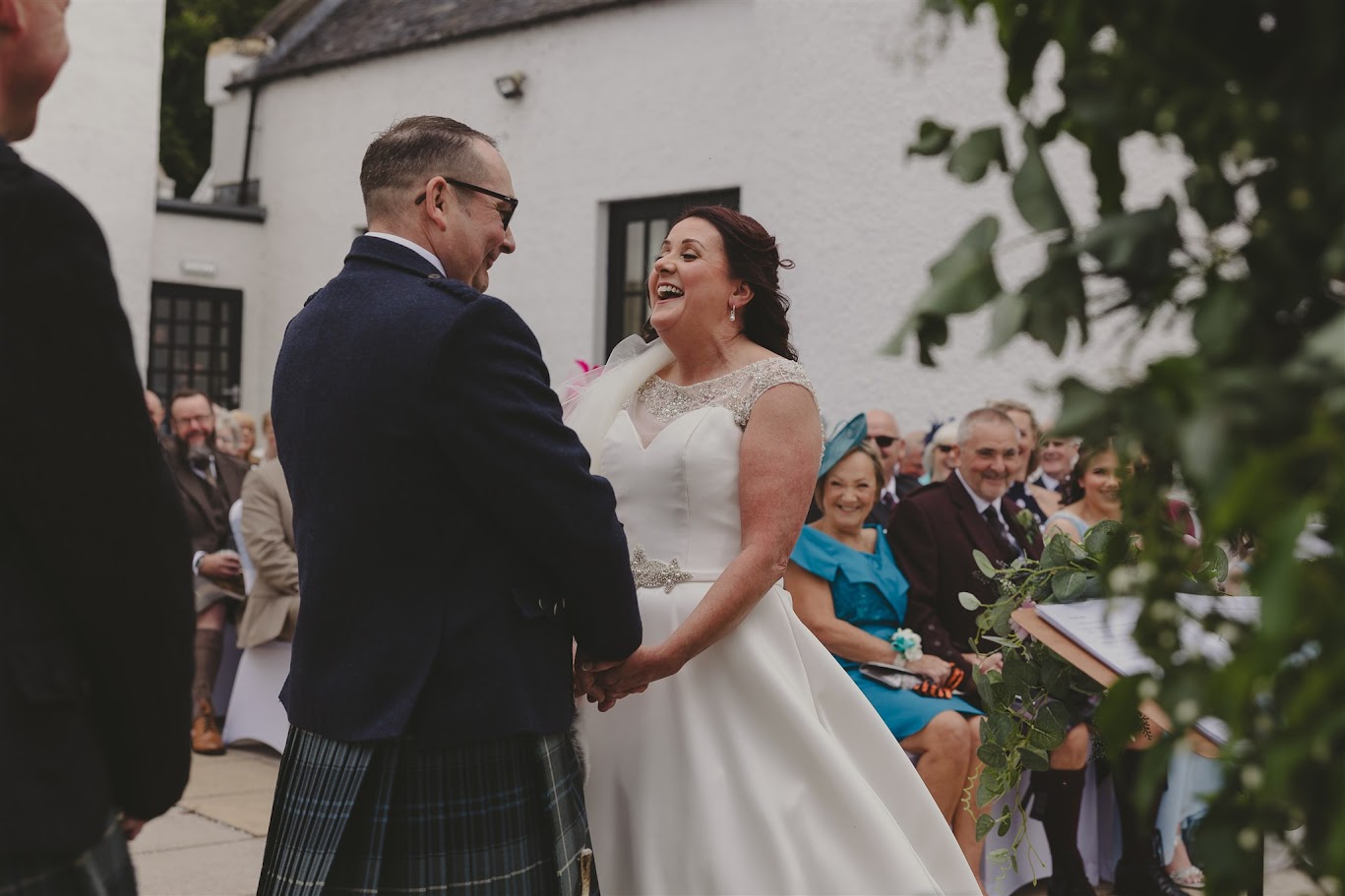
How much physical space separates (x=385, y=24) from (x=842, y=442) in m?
10.9

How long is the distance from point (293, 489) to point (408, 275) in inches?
19.2

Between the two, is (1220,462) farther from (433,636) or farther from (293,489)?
(293,489)

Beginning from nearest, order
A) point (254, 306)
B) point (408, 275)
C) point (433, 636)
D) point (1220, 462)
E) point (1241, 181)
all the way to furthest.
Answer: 1. point (1220, 462)
2. point (1241, 181)
3. point (433, 636)
4. point (408, 275)
5. point (254, 306)

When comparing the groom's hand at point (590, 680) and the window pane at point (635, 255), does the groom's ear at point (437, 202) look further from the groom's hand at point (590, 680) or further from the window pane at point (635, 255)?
the window pane at point (635, 255)

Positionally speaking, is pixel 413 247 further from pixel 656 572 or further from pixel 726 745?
pixel 726 745

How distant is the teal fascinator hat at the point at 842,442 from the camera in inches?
228

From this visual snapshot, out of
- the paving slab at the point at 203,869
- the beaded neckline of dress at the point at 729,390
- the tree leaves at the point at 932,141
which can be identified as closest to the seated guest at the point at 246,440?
the paving slab at the point at 203,869

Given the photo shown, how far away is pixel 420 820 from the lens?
9.07 feet

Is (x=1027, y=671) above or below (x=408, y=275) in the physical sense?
below

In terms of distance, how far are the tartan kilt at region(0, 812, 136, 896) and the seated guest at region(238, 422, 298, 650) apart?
19.7ft

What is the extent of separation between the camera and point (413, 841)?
2766 millimetres

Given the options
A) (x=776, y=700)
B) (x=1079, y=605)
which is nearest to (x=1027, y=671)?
(x=1079, y=605)

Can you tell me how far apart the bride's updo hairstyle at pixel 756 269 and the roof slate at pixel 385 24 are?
8.91 meters

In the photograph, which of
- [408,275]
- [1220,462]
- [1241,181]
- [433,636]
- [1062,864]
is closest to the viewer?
[1220,462]
